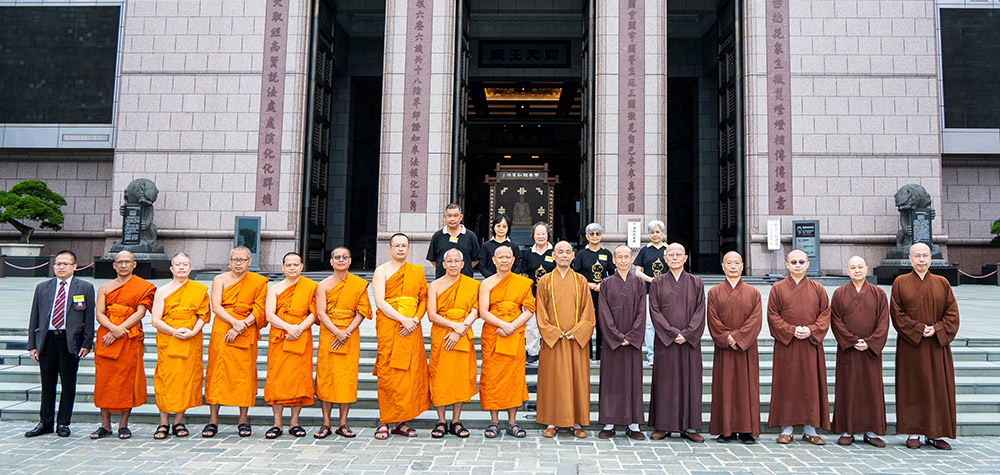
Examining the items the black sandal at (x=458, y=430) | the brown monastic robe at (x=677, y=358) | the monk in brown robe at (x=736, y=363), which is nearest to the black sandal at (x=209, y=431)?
the black sandal at (x=458, y=430)

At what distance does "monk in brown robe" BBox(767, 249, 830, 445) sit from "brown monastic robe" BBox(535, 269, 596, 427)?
1.41 m

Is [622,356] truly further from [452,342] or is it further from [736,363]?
[452,342]

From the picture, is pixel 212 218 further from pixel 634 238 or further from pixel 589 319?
pixel 589 319

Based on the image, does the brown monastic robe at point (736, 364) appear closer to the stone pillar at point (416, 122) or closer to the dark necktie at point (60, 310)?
the dark necktie at point (60, 310)

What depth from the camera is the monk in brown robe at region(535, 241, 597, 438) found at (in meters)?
4.28

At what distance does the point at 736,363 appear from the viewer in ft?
13.9

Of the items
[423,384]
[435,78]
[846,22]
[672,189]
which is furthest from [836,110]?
[423,384]

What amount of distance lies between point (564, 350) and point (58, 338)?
3870mm

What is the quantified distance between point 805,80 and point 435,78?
8.60 m

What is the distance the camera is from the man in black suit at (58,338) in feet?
13.7

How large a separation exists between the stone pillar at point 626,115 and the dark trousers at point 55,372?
1025 centimetres

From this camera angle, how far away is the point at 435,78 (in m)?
13.1

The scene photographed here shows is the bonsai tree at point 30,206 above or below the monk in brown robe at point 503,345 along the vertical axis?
above

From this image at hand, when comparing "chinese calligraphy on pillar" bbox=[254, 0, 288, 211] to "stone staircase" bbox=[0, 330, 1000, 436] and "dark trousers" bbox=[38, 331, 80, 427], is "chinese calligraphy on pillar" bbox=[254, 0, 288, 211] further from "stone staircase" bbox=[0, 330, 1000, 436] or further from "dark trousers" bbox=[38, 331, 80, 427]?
"dark trousers" bbox=[38, 331, 80, 427]
